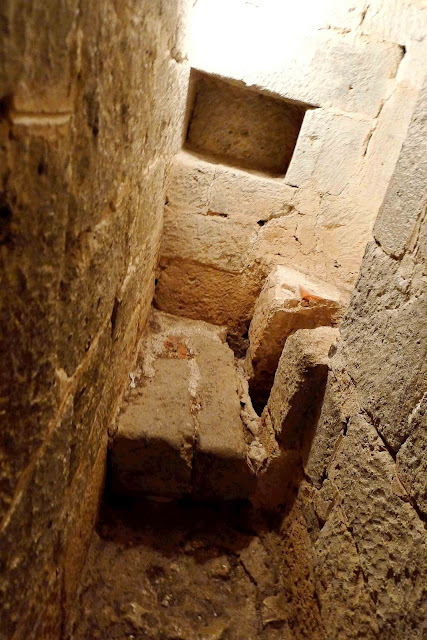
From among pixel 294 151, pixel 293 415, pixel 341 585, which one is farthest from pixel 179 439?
pixel 294 151

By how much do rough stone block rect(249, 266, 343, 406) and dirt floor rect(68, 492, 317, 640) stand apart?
72 cm

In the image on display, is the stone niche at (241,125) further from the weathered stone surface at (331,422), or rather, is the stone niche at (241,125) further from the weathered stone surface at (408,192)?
the weathered stone surface at (331,422)

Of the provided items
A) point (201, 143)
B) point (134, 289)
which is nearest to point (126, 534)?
point (134, 289)

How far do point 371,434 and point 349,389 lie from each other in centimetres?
21

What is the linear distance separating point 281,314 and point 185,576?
1188 millimetres

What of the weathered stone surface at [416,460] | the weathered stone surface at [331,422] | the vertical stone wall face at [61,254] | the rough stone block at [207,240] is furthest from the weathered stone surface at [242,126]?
the weathered stone surface at [416,460]

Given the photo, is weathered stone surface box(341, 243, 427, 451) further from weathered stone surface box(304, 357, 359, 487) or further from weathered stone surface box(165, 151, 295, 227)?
weathered stone surface box(165, 151, 295, 227)

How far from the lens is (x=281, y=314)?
2.12 metres

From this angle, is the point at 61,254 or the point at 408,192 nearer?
the point at 61,254

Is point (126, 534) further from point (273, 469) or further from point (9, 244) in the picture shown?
point (9, 244)

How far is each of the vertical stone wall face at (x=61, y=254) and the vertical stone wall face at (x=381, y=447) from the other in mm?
782

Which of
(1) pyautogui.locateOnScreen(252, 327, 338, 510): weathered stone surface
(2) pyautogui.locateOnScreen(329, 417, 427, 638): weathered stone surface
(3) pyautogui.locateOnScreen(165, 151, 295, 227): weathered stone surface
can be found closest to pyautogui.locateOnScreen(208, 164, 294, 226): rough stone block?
(3) pyautogui.locateOnScreen(165, 151, 295, 227): weathered stone surface

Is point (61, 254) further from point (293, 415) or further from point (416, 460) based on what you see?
point (293, 415)

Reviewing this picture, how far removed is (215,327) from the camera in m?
2.56
